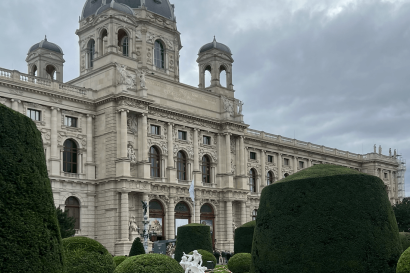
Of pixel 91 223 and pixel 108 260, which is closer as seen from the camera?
pixel 108 260

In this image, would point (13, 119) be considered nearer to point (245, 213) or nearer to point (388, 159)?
point (245, 213)

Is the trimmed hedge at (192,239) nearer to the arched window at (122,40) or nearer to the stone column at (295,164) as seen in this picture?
the arched window at (122,40)

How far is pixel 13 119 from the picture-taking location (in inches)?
422

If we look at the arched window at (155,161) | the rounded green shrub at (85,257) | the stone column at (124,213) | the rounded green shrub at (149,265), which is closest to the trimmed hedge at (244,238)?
the stone column at (124,213)

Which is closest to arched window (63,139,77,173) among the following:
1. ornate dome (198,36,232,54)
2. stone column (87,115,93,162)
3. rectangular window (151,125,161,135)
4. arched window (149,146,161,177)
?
stone column (87,115,93,162)

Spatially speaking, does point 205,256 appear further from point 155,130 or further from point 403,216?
point 403,216

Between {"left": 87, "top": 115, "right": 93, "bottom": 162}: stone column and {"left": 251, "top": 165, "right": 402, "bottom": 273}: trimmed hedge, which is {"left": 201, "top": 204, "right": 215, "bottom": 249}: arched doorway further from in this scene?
{"left": 251, "top": 165, "right": 402, "bottom": 273}: trimmed hedge

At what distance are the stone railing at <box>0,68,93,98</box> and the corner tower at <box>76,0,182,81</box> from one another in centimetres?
271

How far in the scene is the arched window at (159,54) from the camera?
61.1m

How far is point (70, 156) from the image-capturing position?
46.6 m

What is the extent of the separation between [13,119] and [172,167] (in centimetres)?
4127

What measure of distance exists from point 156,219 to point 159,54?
2119 centimetres

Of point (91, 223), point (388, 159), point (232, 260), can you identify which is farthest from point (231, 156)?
point (388, 159)

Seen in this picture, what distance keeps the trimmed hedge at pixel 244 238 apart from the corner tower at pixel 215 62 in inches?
1151
